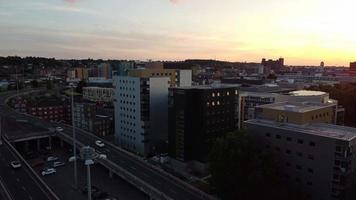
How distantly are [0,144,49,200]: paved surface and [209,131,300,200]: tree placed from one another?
17.4 m

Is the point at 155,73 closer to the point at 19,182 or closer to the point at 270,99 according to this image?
the point at 270,99

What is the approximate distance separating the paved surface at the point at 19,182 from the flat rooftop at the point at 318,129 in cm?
2362

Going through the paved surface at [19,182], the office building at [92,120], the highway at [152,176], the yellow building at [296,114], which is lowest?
→ the paved surface at [19,182]

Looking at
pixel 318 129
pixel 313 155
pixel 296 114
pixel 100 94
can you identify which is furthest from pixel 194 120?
pixel 100 94

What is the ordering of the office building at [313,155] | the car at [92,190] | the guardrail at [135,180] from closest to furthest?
the office building at [313,155]
the guardrail at [135,180]
the car at [92,190]

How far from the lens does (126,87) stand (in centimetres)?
5284

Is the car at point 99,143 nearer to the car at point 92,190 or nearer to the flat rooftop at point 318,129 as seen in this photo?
the car at point 92,190

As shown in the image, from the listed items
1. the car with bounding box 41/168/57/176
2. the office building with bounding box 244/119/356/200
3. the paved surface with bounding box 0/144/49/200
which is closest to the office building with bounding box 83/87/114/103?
the car with bounding box 41/168/57/176

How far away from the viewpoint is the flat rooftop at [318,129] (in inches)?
1098

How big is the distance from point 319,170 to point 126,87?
33.7 m

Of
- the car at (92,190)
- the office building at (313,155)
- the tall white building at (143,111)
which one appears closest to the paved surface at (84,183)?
the car at (92,190)

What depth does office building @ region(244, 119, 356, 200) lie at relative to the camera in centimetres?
2688

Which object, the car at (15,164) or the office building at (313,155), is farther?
the car at (15,164)

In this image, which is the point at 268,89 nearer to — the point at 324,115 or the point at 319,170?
the point at 324,115
